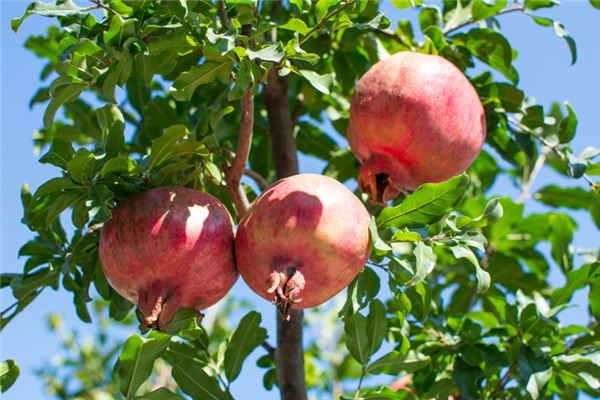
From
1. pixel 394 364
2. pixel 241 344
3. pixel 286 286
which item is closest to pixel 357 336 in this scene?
pixel 394 364

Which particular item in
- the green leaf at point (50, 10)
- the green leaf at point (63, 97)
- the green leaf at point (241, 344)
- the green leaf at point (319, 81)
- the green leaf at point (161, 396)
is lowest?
the green leaf at point (241, 344)

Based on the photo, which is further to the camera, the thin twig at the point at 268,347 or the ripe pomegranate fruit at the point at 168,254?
the thin twig at the point at 268,347

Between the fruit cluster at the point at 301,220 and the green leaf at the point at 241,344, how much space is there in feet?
1.52

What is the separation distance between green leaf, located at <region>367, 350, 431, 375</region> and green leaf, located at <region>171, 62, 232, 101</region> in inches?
38.8

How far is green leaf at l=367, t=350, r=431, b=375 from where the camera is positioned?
2223 millimetres

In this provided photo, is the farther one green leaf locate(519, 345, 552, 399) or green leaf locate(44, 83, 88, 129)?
green leaf locate(519, 345, 552, 399)

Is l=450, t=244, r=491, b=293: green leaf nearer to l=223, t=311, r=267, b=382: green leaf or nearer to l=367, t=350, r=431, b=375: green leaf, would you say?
l=367, t=350, r=431, b=375: green leaf

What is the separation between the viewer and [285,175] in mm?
2498

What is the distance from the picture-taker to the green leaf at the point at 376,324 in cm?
215

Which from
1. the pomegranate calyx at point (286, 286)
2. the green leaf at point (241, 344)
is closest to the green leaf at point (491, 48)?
the green leaf at point (241, 344)

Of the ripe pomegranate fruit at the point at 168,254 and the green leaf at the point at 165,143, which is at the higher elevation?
the green leaf at the point at 165,143

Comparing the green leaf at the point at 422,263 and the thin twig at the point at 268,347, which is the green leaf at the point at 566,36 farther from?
the thin twig at the point at 268,347

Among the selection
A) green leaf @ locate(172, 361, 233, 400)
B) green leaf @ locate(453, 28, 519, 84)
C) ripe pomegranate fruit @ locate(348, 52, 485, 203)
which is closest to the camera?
ripe pomegranate fruit @ locate(348, 52, 485, 203)

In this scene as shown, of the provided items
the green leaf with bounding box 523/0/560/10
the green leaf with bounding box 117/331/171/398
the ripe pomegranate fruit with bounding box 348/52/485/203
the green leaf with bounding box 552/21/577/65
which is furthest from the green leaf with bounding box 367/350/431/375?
the green leaf with bounding box 523/0/560/10
